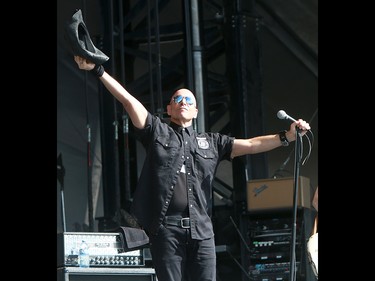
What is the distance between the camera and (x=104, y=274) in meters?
6.34

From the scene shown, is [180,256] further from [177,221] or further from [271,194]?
[271,194]

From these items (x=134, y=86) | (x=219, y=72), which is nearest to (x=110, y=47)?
(x=134, y=86)

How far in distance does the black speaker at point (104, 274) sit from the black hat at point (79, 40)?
1.60 metres

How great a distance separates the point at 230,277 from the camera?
830cm

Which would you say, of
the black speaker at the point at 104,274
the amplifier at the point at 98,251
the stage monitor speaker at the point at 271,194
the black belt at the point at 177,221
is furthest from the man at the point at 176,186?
the stage monitor speaker at the point at 271,194

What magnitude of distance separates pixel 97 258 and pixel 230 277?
7.20ft

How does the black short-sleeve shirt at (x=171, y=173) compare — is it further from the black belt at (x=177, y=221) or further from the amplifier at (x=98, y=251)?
the amplifier at (x=98, y=251)

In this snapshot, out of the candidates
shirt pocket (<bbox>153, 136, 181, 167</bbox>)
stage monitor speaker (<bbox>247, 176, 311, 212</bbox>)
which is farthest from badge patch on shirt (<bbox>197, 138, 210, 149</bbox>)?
stage monitor speaker (<bbox>247, 176, 311, 212</bbox>)

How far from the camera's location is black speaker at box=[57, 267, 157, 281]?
6.20 m

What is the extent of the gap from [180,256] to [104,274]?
1.25 metres

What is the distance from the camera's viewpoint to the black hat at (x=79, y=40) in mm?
5043

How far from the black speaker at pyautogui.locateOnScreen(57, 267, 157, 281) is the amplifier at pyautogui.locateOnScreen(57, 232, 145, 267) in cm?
4
